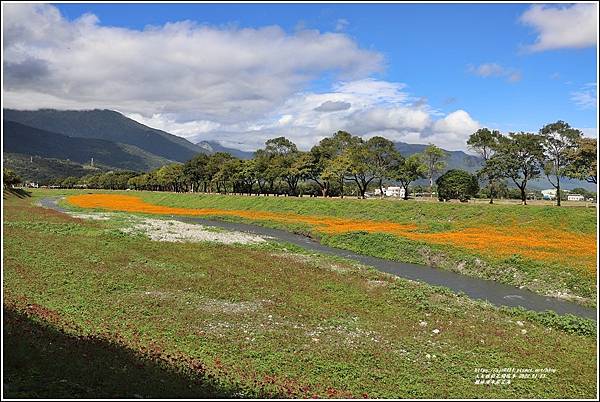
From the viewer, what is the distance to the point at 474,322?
20938 millimetres

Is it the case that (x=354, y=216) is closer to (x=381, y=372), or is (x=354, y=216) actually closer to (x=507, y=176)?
(x=507, y=176)

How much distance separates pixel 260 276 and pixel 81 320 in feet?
41.4

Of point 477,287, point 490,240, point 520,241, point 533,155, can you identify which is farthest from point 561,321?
point 533,155

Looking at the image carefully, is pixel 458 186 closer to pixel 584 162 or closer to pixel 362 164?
pixel 362 164

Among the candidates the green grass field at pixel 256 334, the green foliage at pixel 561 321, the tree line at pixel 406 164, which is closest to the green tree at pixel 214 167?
the tree line at pixel 406 164

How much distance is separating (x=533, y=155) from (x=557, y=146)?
424 cm

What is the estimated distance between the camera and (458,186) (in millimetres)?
103438

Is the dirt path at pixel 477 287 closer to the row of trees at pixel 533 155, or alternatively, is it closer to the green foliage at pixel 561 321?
the green foliage at pixel 561 321

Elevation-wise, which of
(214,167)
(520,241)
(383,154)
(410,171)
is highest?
(383,154)

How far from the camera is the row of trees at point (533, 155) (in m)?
69.1

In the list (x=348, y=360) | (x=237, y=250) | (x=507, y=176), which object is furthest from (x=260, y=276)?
(x=507, y=176)

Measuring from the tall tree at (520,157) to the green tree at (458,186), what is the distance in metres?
16.9

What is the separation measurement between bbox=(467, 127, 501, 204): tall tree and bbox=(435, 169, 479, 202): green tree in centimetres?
1109

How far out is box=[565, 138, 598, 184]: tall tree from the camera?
65812 mm
